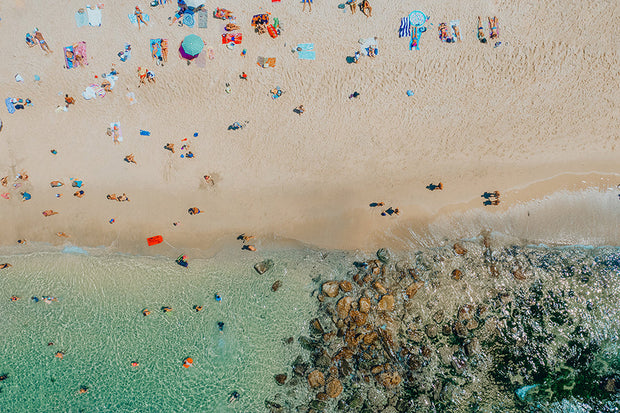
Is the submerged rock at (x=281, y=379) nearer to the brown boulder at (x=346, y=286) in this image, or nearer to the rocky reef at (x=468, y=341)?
the rocky reef at (x=468, y=341)

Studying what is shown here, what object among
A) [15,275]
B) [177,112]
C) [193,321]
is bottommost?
[193,321]

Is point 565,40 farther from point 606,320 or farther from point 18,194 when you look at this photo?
point 18,194

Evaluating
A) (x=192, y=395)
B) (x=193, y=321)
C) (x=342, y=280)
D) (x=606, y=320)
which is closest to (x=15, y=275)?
(x=193, y=321)

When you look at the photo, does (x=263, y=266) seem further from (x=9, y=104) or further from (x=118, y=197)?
(x=9, y=104)

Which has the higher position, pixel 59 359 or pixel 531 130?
pixel 531 130

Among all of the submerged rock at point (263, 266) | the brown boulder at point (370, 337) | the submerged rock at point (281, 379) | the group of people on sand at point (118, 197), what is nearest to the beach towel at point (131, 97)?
the group of people on sand at point (118, 197)

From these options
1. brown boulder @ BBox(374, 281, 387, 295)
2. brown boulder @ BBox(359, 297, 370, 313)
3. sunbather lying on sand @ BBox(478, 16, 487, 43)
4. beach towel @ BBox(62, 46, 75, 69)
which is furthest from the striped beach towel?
beach towel @ BBox(62, 46, 75, 69)
